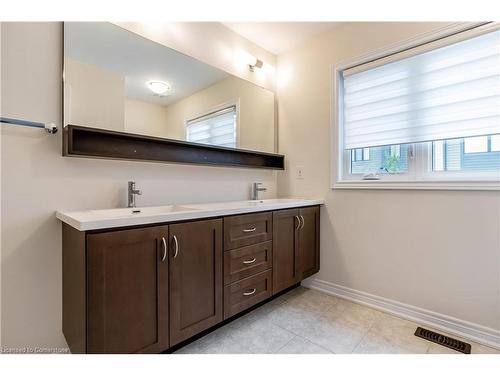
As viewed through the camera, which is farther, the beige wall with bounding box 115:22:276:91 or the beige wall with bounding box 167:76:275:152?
the beige wall with bounding box 167:76:275:152

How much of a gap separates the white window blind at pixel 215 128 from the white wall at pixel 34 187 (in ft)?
2.44

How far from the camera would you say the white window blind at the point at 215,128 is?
6.51ft

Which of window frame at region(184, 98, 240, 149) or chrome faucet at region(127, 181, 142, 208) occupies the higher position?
window frame at region(184, 98, 240, 149)

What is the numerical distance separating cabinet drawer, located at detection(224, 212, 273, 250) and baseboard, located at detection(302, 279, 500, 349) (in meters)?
0.93

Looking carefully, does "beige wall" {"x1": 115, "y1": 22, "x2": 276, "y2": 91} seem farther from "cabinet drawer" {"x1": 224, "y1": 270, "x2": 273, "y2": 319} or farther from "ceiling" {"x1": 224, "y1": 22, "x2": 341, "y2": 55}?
"cabinet drawer" {"x1": 224, "y1": 270, "x2": 273, "y2": 319}

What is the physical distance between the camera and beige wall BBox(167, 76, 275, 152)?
1916mm

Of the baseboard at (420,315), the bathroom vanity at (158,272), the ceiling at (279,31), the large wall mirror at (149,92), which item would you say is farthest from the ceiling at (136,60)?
the baseboard at (420,315)

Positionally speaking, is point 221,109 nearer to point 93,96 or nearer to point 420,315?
point 93,96

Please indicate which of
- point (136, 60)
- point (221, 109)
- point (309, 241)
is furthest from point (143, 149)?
point (309, 241)

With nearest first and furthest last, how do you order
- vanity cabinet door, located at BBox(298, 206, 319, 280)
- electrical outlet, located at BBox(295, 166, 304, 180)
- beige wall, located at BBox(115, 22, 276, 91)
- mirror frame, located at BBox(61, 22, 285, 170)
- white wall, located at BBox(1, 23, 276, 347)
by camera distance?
white wall, located at BBox(1, 23, 276, 347) < mirror frame, located at BBox(61, 22, 285, 170) < beige wall, located at BBox(115, 22, 276, 91) < vanity cabinet door, located at BBox(298, 206, 319, 280) < electrical outlet, located at BBox(295, 166, 304, 180)

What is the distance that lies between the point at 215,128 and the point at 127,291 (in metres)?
1.44

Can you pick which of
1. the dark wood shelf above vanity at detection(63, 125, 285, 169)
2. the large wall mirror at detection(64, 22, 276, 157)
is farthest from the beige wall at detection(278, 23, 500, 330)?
the dark wood shelf above vanity at detection(63, 125, 285, 169)

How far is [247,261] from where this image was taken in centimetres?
171
